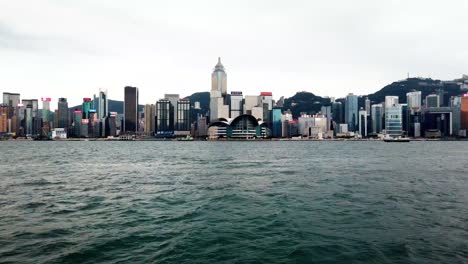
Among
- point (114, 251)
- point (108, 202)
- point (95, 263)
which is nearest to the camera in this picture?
point (95, 263)

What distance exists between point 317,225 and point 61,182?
31.2 metres

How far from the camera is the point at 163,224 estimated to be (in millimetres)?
20797

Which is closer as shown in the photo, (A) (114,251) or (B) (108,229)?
(A) (114,251)

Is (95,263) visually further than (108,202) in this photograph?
No

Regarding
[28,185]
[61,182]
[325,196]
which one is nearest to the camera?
[325,196]

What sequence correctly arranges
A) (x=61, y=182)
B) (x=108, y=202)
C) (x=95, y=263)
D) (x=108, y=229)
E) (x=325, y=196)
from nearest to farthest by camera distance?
(x=95, y=263)
(x=108, y=229)
(x=108, y=202)
(x=325, y=196)
(x=61, y=182)

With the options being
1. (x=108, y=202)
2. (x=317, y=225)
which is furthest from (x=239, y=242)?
(x=108, y=202)

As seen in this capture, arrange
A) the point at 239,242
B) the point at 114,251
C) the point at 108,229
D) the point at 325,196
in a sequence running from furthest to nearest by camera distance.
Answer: the point at 325,196, the point at 108,229, the point at 239,242, the point at 114,251

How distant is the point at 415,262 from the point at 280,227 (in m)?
7.67

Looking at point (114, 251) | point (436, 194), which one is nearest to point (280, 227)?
point (114, 251)

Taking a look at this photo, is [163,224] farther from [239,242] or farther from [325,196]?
[325,196]

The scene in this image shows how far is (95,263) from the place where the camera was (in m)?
14.2

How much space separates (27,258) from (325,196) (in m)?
22.9

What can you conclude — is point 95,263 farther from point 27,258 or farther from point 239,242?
point 239,242
